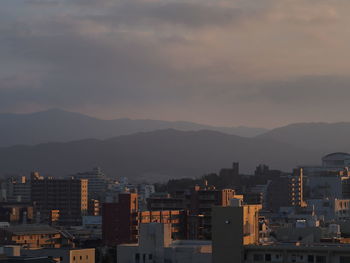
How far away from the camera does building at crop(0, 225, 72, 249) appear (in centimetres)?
9606

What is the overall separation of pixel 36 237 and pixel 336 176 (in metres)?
85.7

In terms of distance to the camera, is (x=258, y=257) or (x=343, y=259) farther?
(x=258, y=257)

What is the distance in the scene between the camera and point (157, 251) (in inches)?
2125

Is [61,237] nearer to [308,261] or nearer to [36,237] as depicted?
[36,237]

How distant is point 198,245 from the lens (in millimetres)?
57250

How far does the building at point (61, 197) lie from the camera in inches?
6865

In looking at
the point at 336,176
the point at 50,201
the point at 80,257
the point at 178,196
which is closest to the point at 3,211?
the point at 50,201

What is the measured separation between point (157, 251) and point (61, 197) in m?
125

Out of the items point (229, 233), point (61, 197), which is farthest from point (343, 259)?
point (61, 197)

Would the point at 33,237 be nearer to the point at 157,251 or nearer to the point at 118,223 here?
the point at 118,223

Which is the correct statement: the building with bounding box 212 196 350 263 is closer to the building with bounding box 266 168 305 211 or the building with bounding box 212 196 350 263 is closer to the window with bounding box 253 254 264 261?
the window with bounding box 253 254 264 261

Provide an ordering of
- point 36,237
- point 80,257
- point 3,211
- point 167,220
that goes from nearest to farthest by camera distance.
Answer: point 80,257 → point 167,220 → point 36,237 → point 3,211

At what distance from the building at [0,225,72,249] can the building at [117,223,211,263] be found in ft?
135

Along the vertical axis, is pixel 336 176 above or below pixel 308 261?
above
